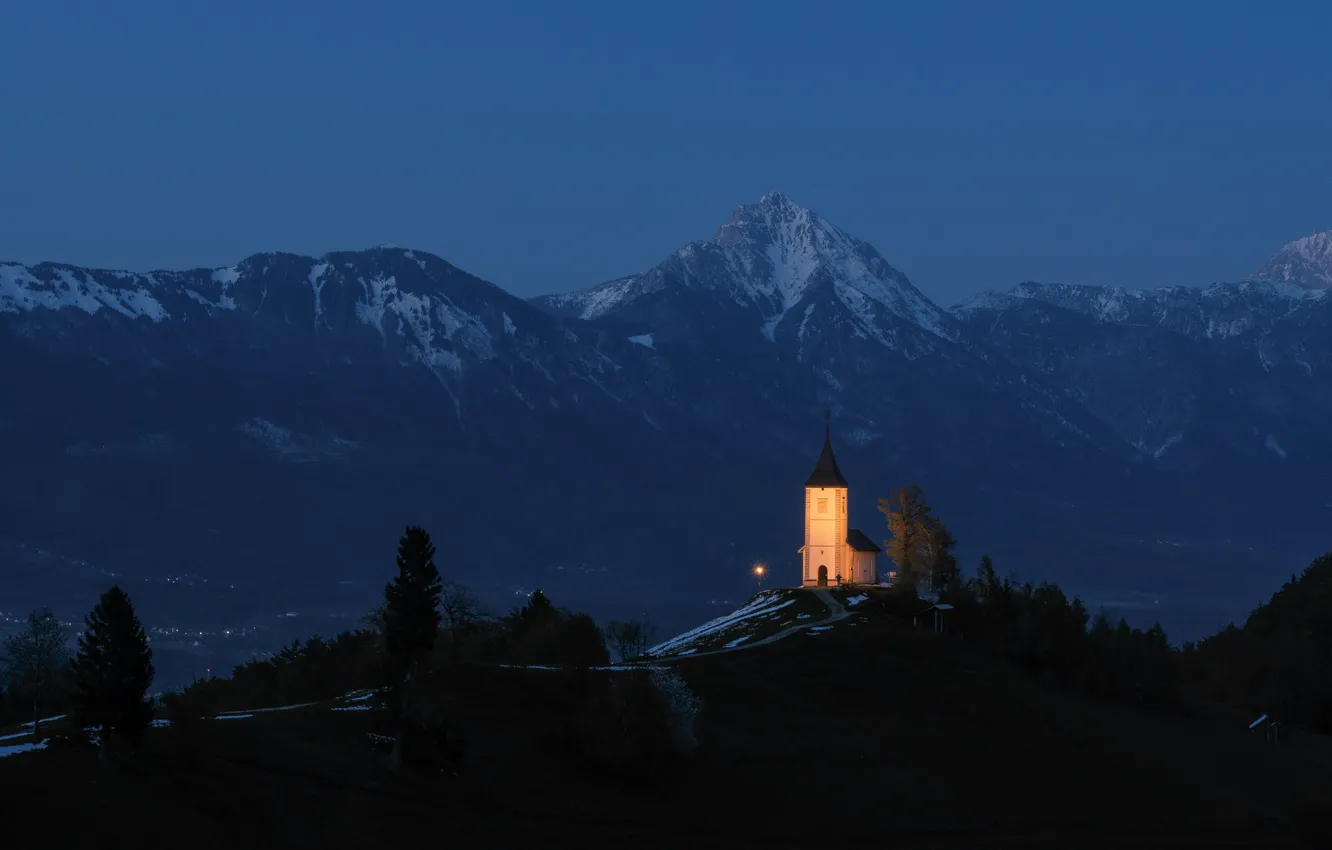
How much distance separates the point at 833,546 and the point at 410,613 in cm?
7575

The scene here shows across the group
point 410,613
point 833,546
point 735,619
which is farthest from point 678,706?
point 833,546

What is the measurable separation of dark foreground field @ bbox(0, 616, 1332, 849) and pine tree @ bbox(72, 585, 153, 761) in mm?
1585

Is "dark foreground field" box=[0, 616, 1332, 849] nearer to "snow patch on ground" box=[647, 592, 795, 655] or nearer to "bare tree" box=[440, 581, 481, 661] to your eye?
"snow patch on ground" box=[647, 592, 795, 655]

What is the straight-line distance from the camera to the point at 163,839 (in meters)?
78.5

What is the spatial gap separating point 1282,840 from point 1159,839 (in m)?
7.32

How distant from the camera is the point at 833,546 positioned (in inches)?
6762

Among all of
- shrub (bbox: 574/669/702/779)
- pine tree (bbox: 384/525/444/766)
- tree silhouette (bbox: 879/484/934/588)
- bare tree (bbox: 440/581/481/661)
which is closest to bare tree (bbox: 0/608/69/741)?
pine tree (bbox: 384/525/444/766)

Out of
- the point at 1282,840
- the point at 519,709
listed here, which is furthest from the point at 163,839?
the point at 1282,840

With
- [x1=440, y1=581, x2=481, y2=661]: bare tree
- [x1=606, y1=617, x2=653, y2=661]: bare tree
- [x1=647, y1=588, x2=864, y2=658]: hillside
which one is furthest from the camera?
[x1=606, y1=617, x2=653, y2=661]: bare tree

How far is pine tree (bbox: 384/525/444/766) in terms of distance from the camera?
328 feet

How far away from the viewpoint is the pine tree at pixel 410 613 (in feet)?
328

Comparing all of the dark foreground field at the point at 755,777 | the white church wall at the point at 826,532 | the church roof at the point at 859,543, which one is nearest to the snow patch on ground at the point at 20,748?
the dark foreground field at the point at 755,777

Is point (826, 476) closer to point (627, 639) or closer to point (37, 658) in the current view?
point (627, 639)

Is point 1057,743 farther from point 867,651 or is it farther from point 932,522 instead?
point 932,522
